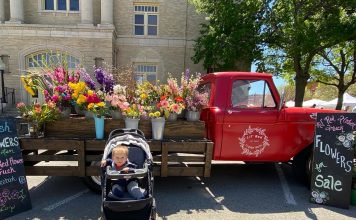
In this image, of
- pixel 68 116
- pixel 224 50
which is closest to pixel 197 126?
pixel 68 116

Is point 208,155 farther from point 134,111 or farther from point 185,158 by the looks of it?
point 134,111

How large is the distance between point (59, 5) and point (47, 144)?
1716 cm

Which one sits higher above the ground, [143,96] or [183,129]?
[143,96]

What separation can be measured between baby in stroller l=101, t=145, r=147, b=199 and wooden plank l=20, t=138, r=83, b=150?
3.07ft

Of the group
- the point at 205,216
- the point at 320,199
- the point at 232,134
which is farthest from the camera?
the point at 232,134

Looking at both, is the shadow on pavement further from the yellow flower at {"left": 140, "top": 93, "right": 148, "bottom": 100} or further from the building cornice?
the building cornice

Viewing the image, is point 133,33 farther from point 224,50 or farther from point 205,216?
point 205,216

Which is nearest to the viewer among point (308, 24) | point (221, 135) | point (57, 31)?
point (221, 135)

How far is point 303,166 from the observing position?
5.27 meters

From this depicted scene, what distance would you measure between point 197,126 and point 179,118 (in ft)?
1.57

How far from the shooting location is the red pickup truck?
15.6 feet

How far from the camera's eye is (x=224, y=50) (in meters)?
13.0

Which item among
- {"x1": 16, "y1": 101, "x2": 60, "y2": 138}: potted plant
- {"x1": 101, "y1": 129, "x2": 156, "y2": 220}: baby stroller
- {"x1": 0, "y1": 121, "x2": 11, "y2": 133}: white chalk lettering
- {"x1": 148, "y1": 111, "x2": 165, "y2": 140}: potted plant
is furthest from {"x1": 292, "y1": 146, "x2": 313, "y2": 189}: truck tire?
{"x1": 0, "y1": 121, "x2": 11, "y2": 133}: white chalk lettering

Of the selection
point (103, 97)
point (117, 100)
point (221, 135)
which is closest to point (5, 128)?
point (103, 97)
